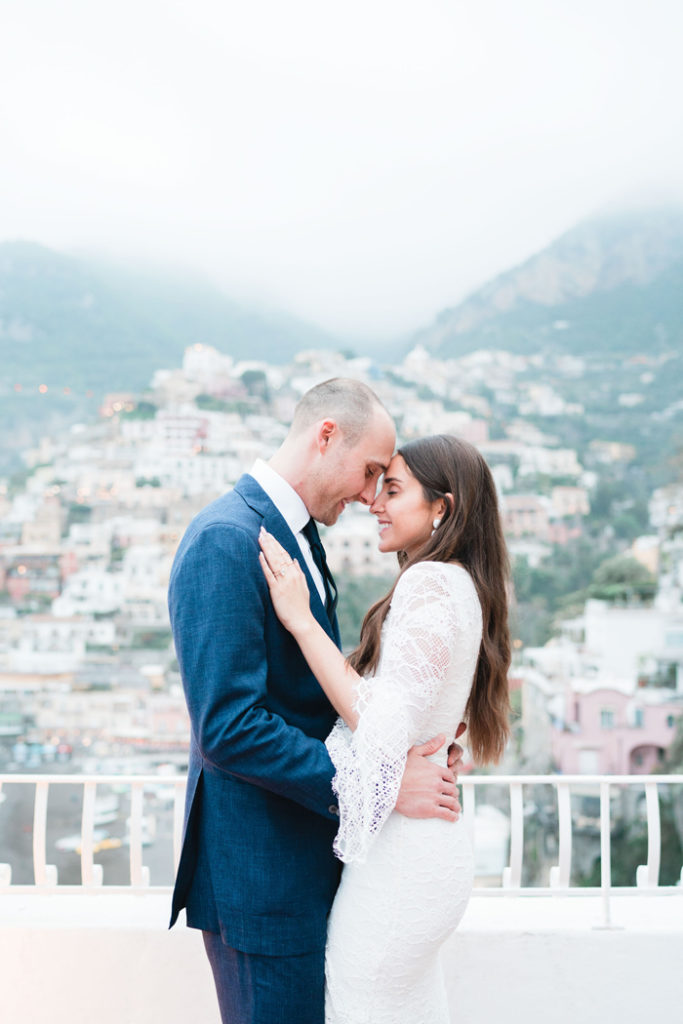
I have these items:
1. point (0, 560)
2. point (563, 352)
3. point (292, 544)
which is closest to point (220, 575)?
point (292, 544)

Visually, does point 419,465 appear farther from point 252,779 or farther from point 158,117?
point 158,117

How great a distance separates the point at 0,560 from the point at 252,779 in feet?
102

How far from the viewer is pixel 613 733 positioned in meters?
22.8

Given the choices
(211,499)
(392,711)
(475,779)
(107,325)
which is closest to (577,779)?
(475,779)

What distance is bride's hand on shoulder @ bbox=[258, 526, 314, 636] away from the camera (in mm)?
1211

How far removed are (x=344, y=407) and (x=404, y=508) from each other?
0.20m

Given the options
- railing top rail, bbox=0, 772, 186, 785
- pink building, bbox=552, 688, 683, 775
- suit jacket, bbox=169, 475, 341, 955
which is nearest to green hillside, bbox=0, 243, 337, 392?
pink building, bbox=552, 688, 683, 775

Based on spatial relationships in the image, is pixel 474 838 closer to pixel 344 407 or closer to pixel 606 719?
pixel 344 407

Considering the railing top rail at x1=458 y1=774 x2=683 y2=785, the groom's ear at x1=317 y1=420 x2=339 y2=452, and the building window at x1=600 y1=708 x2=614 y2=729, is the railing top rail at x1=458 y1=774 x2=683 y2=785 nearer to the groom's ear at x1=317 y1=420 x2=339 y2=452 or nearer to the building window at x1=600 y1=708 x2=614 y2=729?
the groom's ear at x1=317 y1=420 x2=339 y2=452

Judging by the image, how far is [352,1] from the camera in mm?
35312

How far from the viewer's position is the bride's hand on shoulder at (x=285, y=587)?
1211mm

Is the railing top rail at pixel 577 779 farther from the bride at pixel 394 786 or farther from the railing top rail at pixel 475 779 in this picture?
the bride at pixel 394 786

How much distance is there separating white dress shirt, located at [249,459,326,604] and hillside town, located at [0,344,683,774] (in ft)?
66.6

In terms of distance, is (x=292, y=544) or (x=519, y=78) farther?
(x=519, y=78)
